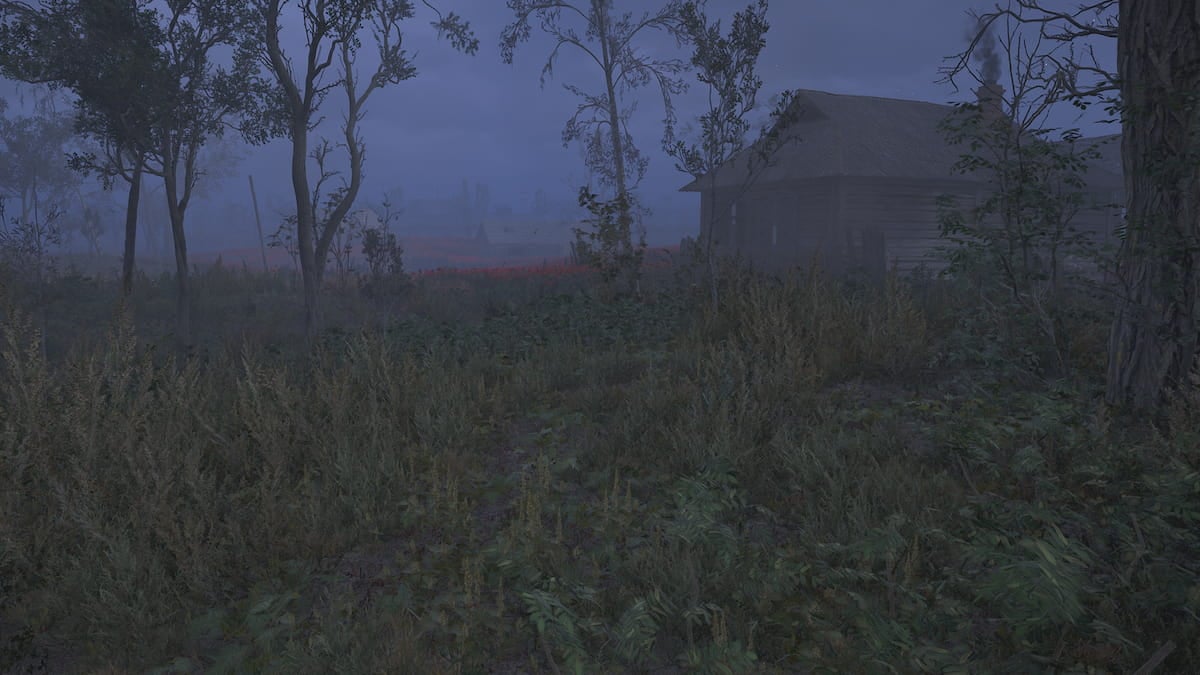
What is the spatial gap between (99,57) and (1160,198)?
1455cm

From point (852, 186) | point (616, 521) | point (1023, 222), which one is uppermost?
point (852, 186)

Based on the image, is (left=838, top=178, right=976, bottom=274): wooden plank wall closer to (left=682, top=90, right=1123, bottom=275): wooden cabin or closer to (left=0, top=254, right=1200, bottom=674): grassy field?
(left=682, top=90, right=1123, bottom=275): wooden cabin

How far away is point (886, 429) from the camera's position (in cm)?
531

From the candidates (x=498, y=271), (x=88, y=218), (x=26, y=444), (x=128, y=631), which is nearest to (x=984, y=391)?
(x=128, y=631)

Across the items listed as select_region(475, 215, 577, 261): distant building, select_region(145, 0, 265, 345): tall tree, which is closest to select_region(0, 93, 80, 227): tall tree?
select_region(145, 0, 265, 345): tall tree

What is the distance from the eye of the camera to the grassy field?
332 cm

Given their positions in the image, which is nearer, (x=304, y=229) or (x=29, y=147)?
Result: (x=304, y=229)

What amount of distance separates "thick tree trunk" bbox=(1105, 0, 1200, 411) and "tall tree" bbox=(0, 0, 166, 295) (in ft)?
43.8

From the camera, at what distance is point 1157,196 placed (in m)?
5.31

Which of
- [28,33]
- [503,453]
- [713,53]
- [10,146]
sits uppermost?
[10,146]

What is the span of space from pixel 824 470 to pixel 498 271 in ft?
71.1

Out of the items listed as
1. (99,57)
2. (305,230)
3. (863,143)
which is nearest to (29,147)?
(99,57)

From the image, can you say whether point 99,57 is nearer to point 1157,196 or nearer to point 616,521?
point 616,521

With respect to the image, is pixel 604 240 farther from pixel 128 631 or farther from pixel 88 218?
pixel 88 218
